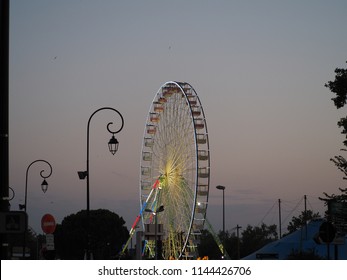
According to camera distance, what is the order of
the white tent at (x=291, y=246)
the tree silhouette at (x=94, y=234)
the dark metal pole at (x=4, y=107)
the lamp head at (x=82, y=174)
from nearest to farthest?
the dark metal pole at (x=4, y=107) < the lamp head at (x=82, y=174) < the white tent at (x=291, y=246) < the tree silhouette at (x=94, y=234)

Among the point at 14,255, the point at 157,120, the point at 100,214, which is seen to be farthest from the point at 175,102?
the point at 100,214

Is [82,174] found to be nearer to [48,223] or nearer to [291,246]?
[48,223]

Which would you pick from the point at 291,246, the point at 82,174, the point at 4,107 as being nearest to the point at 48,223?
the point at 4,107

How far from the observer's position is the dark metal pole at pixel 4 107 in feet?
48.6

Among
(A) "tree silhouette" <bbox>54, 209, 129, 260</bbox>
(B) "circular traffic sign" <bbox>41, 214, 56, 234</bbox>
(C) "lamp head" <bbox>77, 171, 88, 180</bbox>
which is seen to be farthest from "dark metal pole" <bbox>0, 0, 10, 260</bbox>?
(A) "tree silhouette" <bbox>54, 209, 129, 260</bbox>

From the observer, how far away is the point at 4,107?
15062 millimetres

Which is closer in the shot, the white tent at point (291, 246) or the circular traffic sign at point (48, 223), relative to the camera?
the circular traffic sign at point (48, 223)

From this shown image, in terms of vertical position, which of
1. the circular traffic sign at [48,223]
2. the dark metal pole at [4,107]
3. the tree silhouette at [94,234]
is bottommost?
the tree silhouette at [94,234]

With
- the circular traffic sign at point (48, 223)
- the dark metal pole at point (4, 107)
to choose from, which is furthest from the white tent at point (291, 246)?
the dark metal pole at point (4, 107)

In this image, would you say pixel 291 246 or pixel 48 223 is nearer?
pixel 48 223

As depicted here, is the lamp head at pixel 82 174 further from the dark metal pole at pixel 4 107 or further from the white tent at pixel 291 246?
the white tent at pixel 291 246

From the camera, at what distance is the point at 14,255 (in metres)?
37.8
